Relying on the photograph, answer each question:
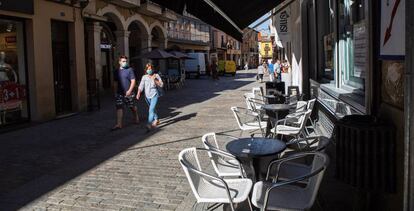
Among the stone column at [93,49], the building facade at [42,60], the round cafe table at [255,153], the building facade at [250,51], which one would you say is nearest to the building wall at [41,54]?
the building facade at [42,60]

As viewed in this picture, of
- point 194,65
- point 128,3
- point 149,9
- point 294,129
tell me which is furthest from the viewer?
point 194,65

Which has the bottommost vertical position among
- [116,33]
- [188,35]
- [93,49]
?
[93,49]

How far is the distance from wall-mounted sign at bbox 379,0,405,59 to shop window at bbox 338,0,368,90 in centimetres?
200

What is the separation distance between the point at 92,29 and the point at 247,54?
7499cm

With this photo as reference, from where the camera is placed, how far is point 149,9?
86.4 feet

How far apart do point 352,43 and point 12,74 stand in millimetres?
9131

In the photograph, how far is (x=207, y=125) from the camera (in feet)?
36.2

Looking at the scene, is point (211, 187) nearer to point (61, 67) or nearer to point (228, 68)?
point (61, 67)

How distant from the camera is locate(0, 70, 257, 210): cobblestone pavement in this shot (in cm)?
521

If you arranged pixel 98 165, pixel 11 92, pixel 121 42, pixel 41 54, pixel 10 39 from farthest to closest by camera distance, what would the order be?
pixel 121 42
pixel 41 54
pixel 10 39
pixel 11 92
pixel 98 165

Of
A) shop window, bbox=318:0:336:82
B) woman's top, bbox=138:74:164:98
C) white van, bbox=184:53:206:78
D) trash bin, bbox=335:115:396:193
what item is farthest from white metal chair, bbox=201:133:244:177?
white van, bbox=184:53:206:78

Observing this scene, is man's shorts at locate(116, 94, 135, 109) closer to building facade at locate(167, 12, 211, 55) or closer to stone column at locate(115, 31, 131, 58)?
stone column at locate(115, 31, 131, 58)

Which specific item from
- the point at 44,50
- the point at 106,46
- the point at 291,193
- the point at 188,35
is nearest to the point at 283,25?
the point at 44,50

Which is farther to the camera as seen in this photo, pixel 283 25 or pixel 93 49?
pixel 93 49
